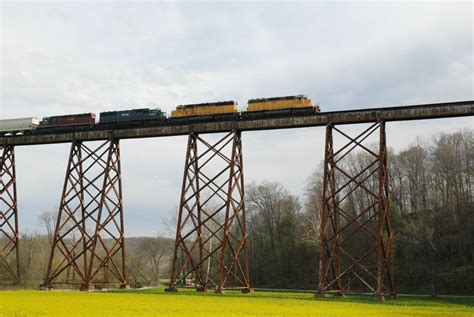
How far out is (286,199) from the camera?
55.6 metres

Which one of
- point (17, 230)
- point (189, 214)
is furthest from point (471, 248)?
point (17, 230)

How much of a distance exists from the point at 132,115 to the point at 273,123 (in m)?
8.33

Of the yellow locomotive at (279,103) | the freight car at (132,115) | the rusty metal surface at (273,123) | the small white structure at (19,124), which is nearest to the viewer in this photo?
the rusty metal surface at (273,123)

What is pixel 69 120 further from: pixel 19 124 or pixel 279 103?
pixel 279 103

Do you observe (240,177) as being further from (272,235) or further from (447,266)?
(272,235)

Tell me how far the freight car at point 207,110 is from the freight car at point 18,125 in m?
8.88

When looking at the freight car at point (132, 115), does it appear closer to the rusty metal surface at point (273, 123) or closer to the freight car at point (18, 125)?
the rusty metal surface at point (273, 123)

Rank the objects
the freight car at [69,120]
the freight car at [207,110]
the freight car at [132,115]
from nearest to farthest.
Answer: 1. the freight car at [207,110]
2. the freight car at [132,115]
3. the freight car at [69,120]

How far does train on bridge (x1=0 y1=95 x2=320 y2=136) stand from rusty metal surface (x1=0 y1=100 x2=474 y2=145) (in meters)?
0.64

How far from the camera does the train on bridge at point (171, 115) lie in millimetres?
22641

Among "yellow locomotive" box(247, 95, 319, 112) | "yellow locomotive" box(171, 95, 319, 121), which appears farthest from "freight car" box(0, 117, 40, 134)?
"yellow locomotive" box(247, 95, 319, 112)

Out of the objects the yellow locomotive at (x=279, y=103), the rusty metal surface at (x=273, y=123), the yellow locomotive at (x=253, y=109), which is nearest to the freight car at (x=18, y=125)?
the rusty metal surface at (x=273, y=123)

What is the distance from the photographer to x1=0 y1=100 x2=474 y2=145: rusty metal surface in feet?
63.9

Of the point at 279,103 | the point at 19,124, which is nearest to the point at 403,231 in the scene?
the point at 279,103
